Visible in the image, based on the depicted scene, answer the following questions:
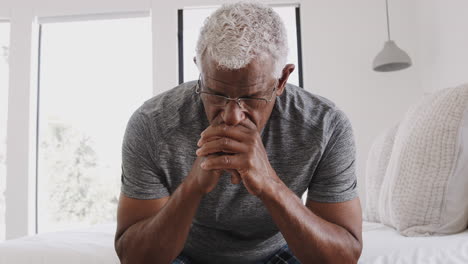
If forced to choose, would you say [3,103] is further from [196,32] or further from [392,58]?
[392,58]

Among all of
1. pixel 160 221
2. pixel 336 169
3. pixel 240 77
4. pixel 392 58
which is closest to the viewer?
pixel 240 77

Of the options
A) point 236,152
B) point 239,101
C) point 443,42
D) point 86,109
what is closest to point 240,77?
point 239,101

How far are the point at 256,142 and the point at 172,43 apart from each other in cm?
265

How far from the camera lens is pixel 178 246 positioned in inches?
39.1

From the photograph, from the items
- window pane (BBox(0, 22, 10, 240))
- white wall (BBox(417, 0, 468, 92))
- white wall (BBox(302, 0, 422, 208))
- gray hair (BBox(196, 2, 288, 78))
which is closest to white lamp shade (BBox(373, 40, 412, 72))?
white wall (BBox(417, 0, 468, 92))

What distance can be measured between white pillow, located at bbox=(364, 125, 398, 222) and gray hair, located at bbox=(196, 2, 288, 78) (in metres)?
0.87

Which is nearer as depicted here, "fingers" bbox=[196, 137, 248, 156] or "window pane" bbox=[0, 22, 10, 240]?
"fingers" bbox=[196, 137, 248, 156]

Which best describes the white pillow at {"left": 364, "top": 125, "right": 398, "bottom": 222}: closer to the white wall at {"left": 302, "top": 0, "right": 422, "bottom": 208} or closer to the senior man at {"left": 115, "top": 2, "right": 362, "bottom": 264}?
the senior man at {"left": 115, "top": 2, "right": 362, "bottom": 264}

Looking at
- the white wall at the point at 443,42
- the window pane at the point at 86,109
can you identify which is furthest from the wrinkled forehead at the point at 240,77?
the window pane at the point at 86,109

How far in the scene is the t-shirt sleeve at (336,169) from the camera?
1064 millimetres

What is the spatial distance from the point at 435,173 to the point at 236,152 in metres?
0.69

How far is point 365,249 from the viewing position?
115cm

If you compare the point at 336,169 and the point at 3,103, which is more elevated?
the point at 3,103

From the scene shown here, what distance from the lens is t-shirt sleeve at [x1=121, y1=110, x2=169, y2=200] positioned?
1.03m
